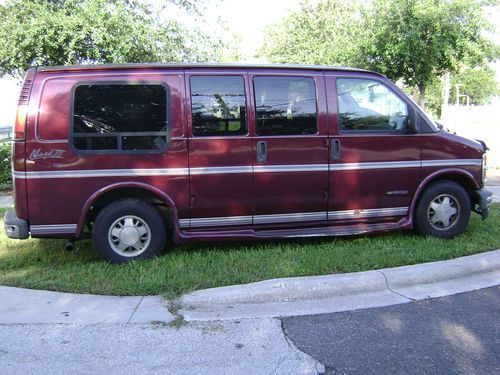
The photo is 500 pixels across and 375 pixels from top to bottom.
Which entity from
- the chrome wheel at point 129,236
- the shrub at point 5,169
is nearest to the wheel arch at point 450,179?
the chrome wheel at point 129,236

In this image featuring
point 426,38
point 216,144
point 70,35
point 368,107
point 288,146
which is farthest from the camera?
point 426,38

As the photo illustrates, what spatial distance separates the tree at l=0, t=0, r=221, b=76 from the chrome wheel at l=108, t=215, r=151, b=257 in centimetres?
518

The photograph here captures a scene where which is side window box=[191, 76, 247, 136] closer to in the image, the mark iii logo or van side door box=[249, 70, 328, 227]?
van side door box=[249, 70, 328, 227]

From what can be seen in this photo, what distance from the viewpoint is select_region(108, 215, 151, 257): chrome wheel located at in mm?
4824

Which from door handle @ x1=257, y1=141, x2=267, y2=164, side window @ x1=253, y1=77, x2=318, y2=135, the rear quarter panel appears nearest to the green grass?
the rear quarter panel

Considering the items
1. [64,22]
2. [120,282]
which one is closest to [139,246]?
[120,282]

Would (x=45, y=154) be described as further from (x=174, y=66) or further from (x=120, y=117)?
(x=174, y=66)

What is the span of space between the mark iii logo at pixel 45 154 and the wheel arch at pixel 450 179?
13.0ft

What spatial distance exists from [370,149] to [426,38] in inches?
301

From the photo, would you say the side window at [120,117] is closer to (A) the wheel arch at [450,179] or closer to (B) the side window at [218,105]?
(B) the side window at [218,105]

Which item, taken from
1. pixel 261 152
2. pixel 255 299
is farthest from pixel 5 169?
pixel 255 299

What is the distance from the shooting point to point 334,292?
4223mm

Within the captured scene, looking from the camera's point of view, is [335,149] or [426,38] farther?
[426,38]

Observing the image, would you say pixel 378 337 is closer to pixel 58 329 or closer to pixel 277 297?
pixel 277 297
